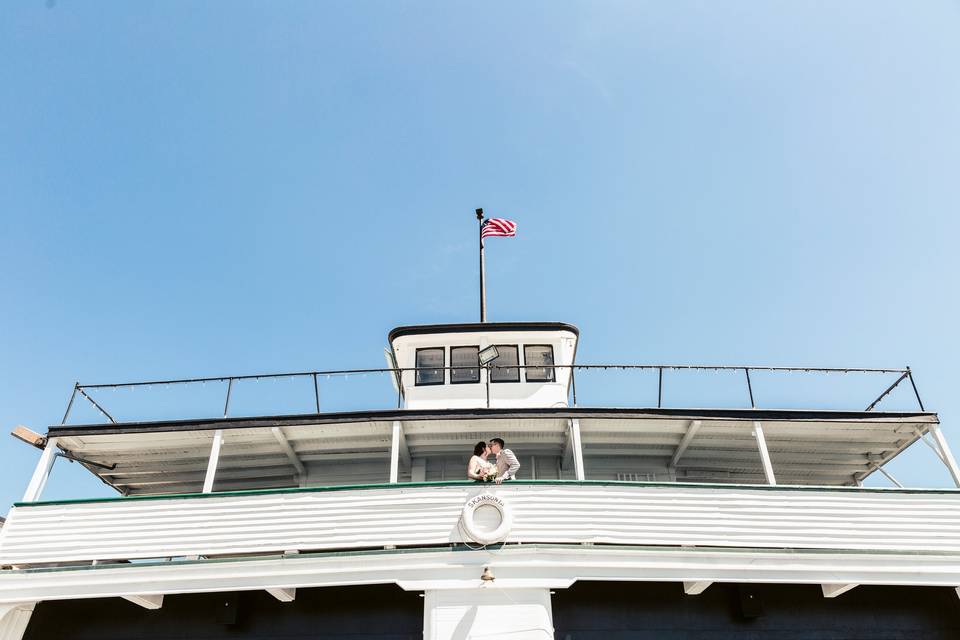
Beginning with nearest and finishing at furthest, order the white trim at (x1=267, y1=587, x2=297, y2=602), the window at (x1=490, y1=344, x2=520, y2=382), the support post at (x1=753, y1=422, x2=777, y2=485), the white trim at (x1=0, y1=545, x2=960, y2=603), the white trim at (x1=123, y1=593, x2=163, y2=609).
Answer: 1. the white trim at (x1=0, y1=545, x2=960, y2=603)
2. the white trim at (x1=267, y1=587, x2=297, y2=602)
3. the white trim at (x1=123, y1=593, x2=163, y2=609)
4. the support post at (x1=753, y1=422, x2=777, y2=485)
5. the window at (x1=490, y1=344, x2=520, y2=382)

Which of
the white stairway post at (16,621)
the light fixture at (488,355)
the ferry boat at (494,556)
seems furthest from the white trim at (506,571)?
the light fixture at (488,355)

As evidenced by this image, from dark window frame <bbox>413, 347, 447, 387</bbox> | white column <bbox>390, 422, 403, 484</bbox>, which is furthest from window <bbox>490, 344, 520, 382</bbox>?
white column <bbox>390, 422, 403, 484</bbox>

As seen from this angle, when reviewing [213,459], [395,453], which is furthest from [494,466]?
[213,459]

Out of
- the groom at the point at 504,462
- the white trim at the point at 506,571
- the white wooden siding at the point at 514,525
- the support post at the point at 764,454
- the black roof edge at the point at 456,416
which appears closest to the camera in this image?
the white trim at the point at 506,571

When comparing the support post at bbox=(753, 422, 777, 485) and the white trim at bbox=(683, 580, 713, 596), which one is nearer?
the white trim at bbox=(683, 580, 713, 596)

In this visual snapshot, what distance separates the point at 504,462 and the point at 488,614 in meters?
2.20

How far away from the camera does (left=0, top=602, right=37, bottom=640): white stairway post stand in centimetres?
944

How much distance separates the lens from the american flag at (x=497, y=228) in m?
16.8

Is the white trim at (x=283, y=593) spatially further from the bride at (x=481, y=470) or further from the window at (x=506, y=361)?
the window at (x=506, y=361)

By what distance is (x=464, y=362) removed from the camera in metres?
13.7

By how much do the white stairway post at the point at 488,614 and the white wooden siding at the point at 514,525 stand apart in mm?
773

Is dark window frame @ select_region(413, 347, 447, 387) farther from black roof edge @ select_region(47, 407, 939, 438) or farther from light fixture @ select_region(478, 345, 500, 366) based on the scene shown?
black roof edge @ select_region(47, 407, 939, 438)

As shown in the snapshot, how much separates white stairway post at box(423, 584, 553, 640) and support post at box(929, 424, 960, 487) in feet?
25.0

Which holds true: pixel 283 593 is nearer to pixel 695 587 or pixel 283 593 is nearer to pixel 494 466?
pixel 494 466
